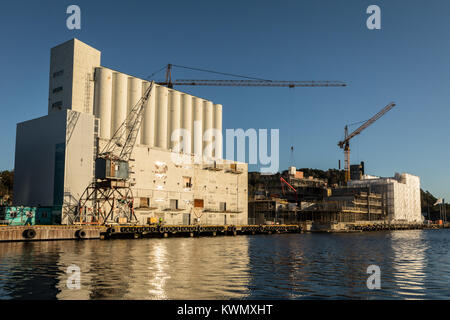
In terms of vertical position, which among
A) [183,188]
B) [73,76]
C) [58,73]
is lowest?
[183,188]

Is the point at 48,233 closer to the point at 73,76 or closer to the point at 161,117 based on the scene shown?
the point at 73,76

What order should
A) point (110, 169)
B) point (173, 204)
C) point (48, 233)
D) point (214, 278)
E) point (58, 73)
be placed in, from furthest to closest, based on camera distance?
point (173, 204) < point (58, 73) < point (110, 169) < point (48, 233) < point (214, 278)

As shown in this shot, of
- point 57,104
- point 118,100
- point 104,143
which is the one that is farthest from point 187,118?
point 104,143

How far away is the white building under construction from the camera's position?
75312mm

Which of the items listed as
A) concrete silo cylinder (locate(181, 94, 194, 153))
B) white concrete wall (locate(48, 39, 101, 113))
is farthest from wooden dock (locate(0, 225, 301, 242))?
white concrete wall (locate(48, 39, 101, 113))

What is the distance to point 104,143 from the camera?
266 feet

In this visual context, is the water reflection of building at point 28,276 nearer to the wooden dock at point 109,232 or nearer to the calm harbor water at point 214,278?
the calm harbor water at point 214,278

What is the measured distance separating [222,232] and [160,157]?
21.8 meters

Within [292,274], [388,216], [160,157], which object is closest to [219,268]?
[292,274]

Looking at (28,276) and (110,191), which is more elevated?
(110,191)

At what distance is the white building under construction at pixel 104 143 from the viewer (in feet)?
247

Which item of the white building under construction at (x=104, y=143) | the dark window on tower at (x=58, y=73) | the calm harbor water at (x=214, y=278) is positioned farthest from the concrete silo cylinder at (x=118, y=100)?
the calm harbor water at (x=214, y=278)

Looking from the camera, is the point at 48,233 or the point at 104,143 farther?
the point at 104,143

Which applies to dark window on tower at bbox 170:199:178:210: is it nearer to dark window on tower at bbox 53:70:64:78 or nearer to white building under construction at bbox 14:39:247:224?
white building under construction at bbox 14:39:247:224
